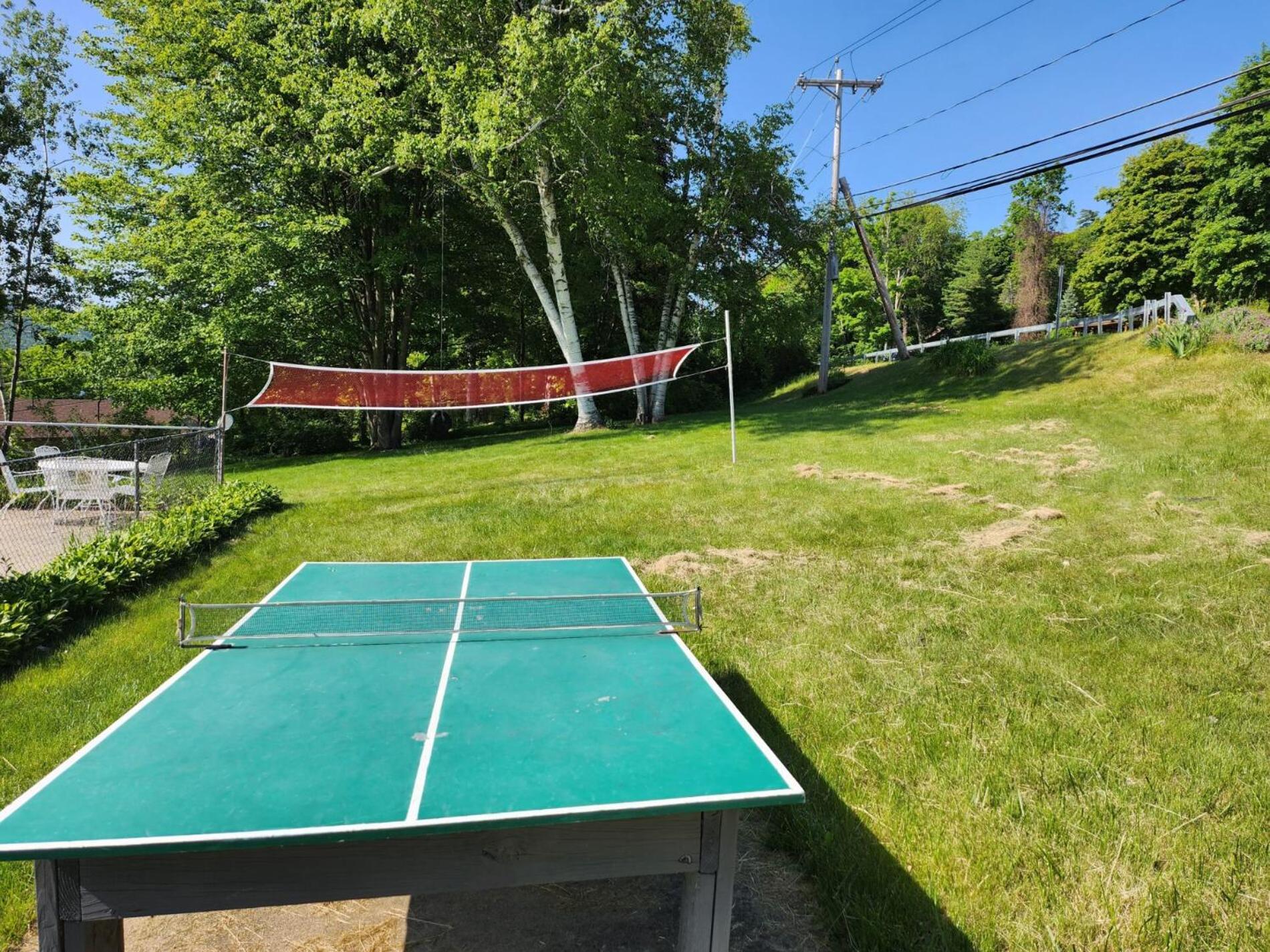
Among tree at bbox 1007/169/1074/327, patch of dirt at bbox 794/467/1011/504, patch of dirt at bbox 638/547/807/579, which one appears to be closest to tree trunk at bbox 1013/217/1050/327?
tree at bbox 1007/169/1074/327

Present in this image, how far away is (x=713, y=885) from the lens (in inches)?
77.4

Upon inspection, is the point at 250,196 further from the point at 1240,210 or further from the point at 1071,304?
the point at 1071,304

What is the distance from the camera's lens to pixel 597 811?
1.76 metres

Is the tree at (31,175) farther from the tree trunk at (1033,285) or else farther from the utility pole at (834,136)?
the tree trunk at (1033,285)

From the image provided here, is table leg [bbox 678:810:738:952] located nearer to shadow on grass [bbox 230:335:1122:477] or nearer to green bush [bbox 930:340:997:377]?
shadow on grass [bbox 230:335:1122:477]

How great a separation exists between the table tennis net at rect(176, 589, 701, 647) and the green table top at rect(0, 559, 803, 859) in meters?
0.10

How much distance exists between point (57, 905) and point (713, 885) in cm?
167

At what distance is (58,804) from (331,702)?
2.82ft

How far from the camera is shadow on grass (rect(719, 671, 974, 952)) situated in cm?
244

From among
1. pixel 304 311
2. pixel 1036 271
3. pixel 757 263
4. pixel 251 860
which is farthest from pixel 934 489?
Answer: pixel 1036 271

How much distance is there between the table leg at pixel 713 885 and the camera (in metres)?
1.93

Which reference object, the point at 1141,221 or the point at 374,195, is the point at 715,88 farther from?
the point at 1141,221

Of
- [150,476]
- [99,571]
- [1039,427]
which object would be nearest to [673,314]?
[1039,427]

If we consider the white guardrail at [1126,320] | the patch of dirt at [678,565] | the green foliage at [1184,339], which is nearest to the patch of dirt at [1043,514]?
the patch of dirt at [678,565]
